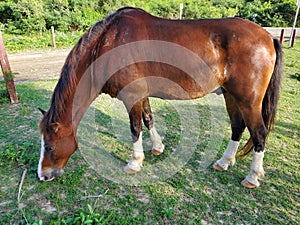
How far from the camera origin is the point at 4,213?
2.21 meters

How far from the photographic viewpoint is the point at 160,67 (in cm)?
255

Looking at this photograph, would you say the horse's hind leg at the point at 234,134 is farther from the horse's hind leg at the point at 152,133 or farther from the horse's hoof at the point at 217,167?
the horse's hind leg at the point at 152,133

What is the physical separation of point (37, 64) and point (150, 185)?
8.11 m

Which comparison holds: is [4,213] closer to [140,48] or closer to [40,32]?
[140,48]

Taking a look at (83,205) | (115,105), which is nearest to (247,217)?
(83,205)

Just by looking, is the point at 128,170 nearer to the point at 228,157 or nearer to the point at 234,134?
the point at 228,157

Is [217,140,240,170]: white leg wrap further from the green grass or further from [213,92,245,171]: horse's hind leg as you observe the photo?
the green grass

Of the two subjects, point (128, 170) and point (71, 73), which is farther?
point (128, 170)

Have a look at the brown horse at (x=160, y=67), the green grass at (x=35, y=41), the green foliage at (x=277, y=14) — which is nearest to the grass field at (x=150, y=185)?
the brown horse at (x=160, y=67)

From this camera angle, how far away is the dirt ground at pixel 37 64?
7250 millimetres

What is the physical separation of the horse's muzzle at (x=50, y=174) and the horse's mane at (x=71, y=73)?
0.52m

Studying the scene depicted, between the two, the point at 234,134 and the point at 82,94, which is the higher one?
the point at 82,94

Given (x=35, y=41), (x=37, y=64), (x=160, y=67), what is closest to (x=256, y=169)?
(x=160, y=67)

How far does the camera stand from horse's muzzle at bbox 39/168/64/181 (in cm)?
251
